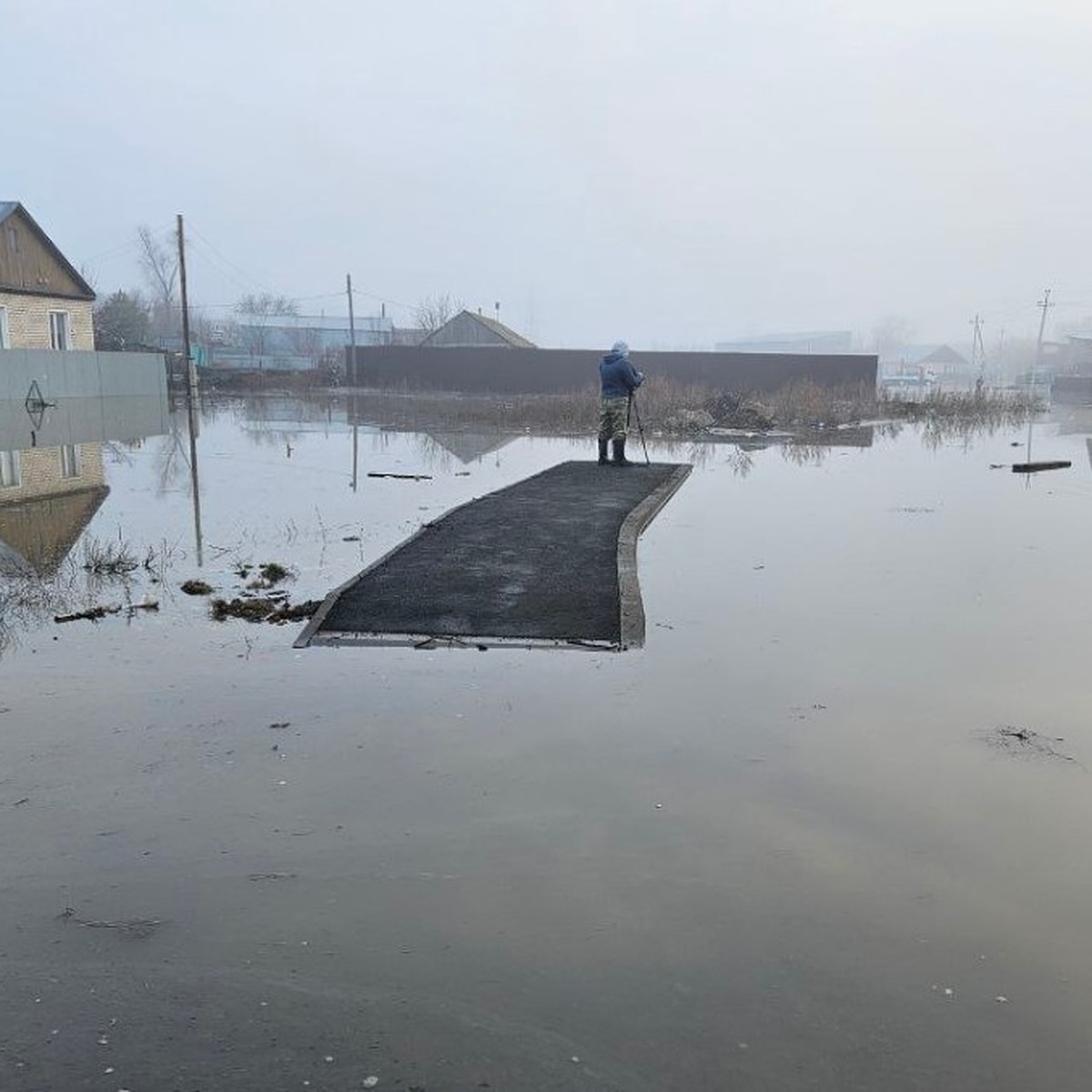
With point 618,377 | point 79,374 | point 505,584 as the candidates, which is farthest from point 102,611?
point 79,374

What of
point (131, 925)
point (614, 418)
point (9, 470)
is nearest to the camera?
point (131, 925)

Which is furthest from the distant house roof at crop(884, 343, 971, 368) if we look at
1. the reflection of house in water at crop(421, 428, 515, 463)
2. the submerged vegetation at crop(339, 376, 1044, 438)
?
the reflection of house in water at crop(421, 428, 515, 463)

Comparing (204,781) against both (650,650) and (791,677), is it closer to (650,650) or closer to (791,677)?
(650,650)

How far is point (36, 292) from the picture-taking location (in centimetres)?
3167

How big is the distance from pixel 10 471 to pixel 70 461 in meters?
1.34

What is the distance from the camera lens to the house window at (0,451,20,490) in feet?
42.7

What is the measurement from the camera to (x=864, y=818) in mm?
3742

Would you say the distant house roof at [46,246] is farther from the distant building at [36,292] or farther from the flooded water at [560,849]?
the flooded water at [560,849]

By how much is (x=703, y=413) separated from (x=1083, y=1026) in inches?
910

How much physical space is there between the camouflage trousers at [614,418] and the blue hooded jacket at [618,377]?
0.11 meters

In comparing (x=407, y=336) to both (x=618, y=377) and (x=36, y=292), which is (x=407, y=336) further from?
(x=618, y=377)

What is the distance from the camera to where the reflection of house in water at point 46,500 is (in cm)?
871

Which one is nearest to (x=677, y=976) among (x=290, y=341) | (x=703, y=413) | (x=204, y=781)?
(x=204, y=781)

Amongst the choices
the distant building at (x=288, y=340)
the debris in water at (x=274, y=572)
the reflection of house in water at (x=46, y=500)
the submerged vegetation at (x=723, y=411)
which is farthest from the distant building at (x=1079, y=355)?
the debris in water at (x=274, y=572)
